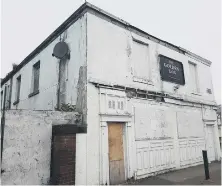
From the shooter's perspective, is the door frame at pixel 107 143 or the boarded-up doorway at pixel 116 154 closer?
the door frame at pixel 107 143

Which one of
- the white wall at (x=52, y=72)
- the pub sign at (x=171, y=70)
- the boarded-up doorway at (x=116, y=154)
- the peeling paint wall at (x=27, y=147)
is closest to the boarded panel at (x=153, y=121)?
the boarded-up doorway at (x=116, y=154)

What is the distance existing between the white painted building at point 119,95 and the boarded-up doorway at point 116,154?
34mm

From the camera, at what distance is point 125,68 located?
8203mm

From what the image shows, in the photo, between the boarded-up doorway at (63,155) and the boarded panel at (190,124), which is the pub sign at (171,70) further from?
the boarded-up doorway at (63,155)

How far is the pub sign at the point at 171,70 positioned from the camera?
9.99 m

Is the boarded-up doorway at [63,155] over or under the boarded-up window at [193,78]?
under

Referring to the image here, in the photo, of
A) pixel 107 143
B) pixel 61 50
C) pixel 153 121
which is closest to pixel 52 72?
pixel 61 50

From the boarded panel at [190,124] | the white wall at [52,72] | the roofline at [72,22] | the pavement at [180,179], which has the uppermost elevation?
the roofline at [72,22]

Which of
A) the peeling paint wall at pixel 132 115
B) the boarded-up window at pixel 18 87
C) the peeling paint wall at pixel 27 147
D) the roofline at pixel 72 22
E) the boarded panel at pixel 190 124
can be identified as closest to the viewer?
the peeling paint wall at pixel 27 147

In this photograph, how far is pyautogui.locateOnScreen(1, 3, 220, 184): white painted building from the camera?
6.72 meters

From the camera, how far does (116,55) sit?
315 inches

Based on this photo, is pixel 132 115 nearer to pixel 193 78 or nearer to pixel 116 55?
pixel 116 55

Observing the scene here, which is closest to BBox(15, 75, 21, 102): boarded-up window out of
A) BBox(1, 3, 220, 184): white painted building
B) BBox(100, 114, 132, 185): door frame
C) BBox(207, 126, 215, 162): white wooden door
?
BBox(1, 3, 220, 184): white painted building

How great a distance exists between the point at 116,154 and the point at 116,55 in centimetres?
389
